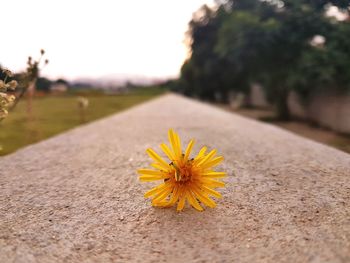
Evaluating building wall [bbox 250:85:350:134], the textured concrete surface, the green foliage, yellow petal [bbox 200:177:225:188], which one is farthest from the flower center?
building wall [bbox 250:85:350:134]

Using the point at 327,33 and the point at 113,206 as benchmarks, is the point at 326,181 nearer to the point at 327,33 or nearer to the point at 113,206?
the point at 113,206

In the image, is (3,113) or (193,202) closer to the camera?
(193,202)

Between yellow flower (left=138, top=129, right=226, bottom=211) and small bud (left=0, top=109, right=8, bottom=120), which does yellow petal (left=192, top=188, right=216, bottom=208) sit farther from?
small bud (left=0, top=109, right=8, bottom=120)

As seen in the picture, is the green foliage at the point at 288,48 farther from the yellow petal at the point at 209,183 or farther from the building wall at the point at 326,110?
the yellow petal at the point at 209,183

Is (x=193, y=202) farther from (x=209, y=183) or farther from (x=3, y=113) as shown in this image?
(x=3, y=113)

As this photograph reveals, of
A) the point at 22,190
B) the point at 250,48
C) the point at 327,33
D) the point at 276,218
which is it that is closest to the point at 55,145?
the point at 22,190

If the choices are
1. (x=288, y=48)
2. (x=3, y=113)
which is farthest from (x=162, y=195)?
(x=288, y=48)

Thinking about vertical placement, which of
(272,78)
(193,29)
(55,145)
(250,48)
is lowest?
(55,145)

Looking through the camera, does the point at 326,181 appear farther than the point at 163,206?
Yes
